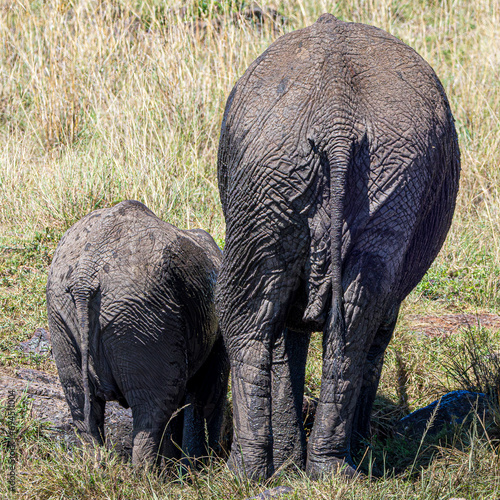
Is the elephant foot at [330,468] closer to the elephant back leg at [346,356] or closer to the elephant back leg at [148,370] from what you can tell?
the elephant back leg at [346,356]

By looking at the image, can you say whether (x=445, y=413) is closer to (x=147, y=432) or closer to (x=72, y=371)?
(x=147, y=432)

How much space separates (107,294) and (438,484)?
1663mm

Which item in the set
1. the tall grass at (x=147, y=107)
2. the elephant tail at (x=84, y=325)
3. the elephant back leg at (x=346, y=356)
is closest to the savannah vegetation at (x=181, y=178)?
the tall grass at (x=147, y=107)

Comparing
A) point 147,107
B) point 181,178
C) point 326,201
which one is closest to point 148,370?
point 326,201

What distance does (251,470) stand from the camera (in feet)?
9.87

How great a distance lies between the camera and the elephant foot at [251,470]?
3.00 meters

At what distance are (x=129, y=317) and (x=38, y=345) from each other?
1970mm

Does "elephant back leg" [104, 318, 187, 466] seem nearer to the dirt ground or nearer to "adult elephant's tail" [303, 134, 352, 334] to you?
the dirt ground

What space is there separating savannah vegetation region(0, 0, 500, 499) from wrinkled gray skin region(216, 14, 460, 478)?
17.8 inches

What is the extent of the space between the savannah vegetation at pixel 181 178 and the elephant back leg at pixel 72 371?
0.52ft

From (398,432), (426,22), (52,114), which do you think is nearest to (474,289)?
(398,432)

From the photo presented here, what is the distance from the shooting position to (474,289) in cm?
608

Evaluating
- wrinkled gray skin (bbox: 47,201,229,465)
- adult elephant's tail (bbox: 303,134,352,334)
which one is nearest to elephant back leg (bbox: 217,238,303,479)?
adult elephant's tail (bbox: 303,134,352,334)

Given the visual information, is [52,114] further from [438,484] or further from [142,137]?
[438,484]
